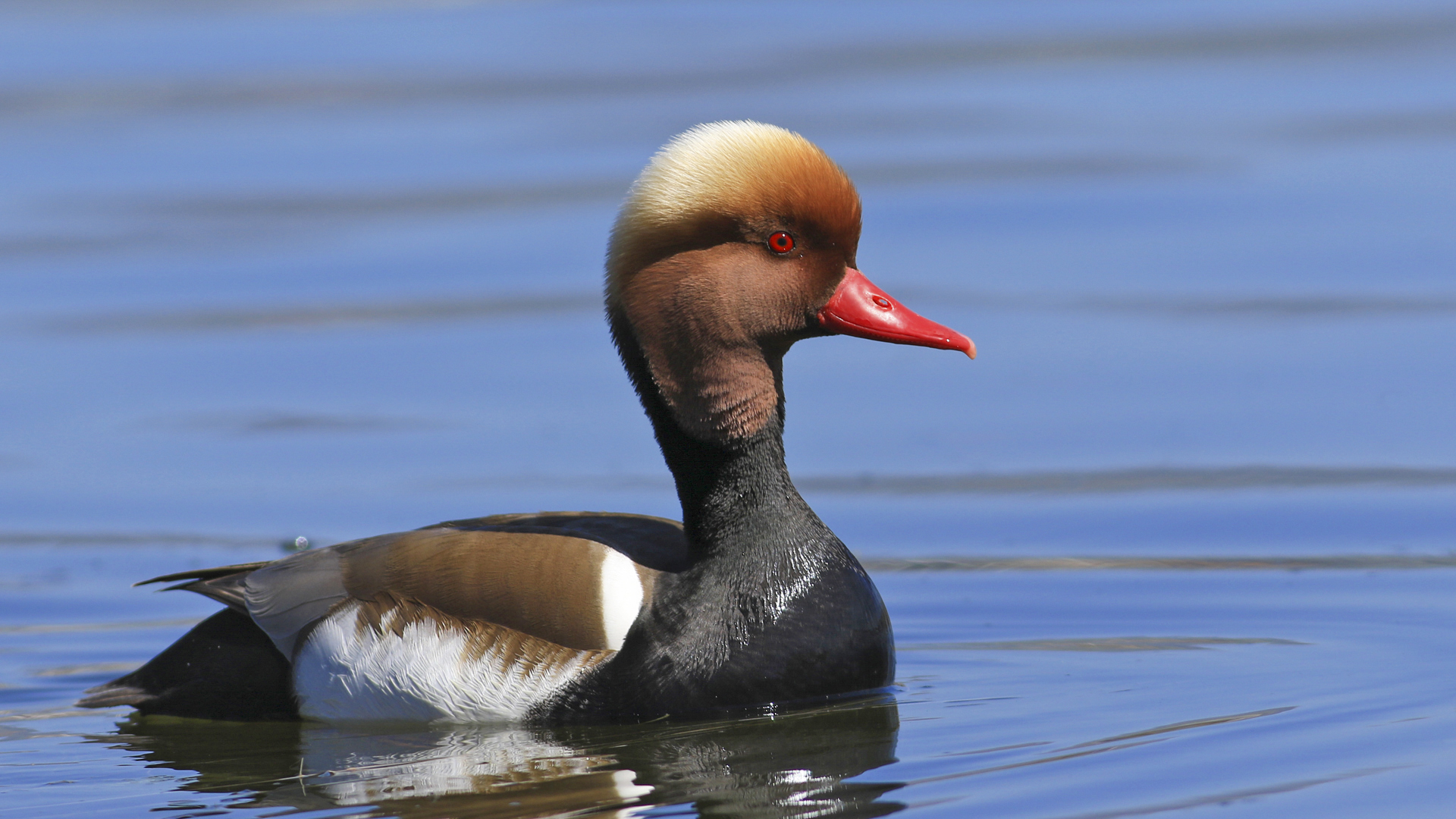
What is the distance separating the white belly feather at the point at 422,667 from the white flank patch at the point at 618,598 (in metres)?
0.06

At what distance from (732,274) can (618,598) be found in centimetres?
94

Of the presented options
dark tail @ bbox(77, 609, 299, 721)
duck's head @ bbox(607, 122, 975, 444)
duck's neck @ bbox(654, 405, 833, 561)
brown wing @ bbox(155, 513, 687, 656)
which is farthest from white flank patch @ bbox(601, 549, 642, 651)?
dark tail @ bbox(77, 609, 299, 721)

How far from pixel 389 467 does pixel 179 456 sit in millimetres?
966

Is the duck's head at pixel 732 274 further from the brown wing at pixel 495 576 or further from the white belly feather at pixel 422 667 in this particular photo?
the white belly feather at pixel 422 667

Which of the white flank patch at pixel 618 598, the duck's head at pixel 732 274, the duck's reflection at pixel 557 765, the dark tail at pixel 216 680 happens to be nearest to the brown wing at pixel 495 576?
the white flank patch at pixel 618 598

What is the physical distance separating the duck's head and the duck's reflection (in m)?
0.88

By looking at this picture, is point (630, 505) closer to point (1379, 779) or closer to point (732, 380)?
point (732, 380)

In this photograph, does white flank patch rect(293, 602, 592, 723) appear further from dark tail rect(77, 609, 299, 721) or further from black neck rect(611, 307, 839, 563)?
black neck rect(611, 307, 839, 563)

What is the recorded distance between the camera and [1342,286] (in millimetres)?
10008

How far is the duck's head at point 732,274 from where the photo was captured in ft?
18.7

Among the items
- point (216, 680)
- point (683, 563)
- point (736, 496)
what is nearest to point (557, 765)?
point (683, 563)

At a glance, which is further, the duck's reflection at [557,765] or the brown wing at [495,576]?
the brown wing at [495,576]

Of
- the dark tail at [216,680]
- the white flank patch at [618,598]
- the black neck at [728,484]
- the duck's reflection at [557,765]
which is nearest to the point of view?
the duck's reflection at [557,765]

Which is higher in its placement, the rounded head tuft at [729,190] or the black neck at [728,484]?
the rounded head tuft at [729,190]
